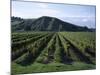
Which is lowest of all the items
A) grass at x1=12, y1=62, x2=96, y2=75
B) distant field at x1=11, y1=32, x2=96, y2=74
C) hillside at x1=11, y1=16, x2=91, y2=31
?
grass at x1=12, y1=62, x2=96, y2=75

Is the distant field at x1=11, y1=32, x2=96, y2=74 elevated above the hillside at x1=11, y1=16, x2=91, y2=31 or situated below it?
below

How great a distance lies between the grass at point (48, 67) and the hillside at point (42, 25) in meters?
0.45

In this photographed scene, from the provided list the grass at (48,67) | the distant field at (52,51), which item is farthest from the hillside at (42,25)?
the grass at (48,67)

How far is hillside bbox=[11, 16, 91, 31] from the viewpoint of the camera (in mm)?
2436

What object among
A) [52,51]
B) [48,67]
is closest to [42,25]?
[52,51]

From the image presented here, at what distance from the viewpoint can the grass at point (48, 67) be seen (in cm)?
241

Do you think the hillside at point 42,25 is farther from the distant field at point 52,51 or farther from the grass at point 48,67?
the grass at point 48,67

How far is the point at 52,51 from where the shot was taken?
101 inches

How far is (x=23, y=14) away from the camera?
246cm

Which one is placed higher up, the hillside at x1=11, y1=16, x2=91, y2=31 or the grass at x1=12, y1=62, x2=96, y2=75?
the hillside at x1=11, y1=16, x2=91, y2=31

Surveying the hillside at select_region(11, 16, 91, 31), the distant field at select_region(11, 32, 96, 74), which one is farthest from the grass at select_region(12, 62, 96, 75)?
the hillside at select_region(11, 16, 91, 31)

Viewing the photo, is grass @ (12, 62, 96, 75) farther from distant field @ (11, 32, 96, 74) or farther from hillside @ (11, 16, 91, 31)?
hillside @ (11, 16, 91, 31)

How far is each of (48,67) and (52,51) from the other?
21cm

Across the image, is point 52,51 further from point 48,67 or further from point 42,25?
point 42,25
